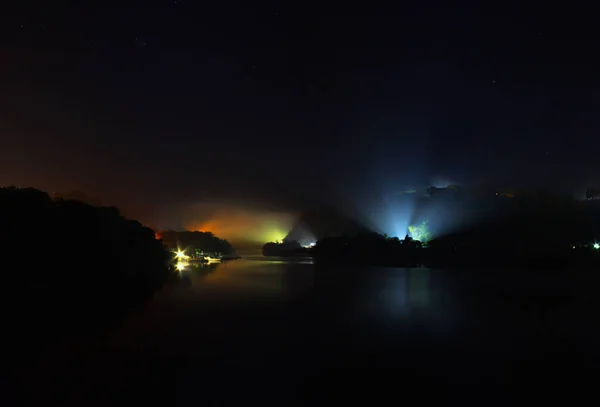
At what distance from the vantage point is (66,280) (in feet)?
100.0

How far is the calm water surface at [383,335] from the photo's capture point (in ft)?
36.0

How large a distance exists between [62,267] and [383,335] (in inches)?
976

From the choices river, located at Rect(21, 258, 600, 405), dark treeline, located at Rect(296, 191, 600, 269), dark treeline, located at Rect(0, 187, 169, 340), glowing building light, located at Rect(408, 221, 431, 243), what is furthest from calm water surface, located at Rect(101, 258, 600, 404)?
glowing building light, located at Rect(408, 221, 431, 243)

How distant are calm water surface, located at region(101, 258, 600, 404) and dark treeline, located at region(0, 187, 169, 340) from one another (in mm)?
2570

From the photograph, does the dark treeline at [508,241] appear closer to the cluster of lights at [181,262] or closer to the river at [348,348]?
the cluster of lights at [181,262]

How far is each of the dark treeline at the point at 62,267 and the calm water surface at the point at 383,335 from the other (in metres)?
2.57

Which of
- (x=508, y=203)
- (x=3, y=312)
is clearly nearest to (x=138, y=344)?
(x=3, y=312)

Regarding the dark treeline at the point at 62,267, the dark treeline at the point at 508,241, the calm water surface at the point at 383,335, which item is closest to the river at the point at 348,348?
the calm water surface at the point at 383,335

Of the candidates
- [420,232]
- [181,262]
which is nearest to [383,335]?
[181,262]

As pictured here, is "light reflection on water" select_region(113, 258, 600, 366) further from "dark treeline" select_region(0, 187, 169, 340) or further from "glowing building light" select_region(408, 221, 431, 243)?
"glowing building light" select_region(408, 221, 431, 243)

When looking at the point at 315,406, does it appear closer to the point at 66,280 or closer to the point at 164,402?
the point at 164,402

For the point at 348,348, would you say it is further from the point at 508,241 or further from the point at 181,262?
the point at 508,241

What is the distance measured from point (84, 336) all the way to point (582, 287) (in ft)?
116

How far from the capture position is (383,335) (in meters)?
15.1
